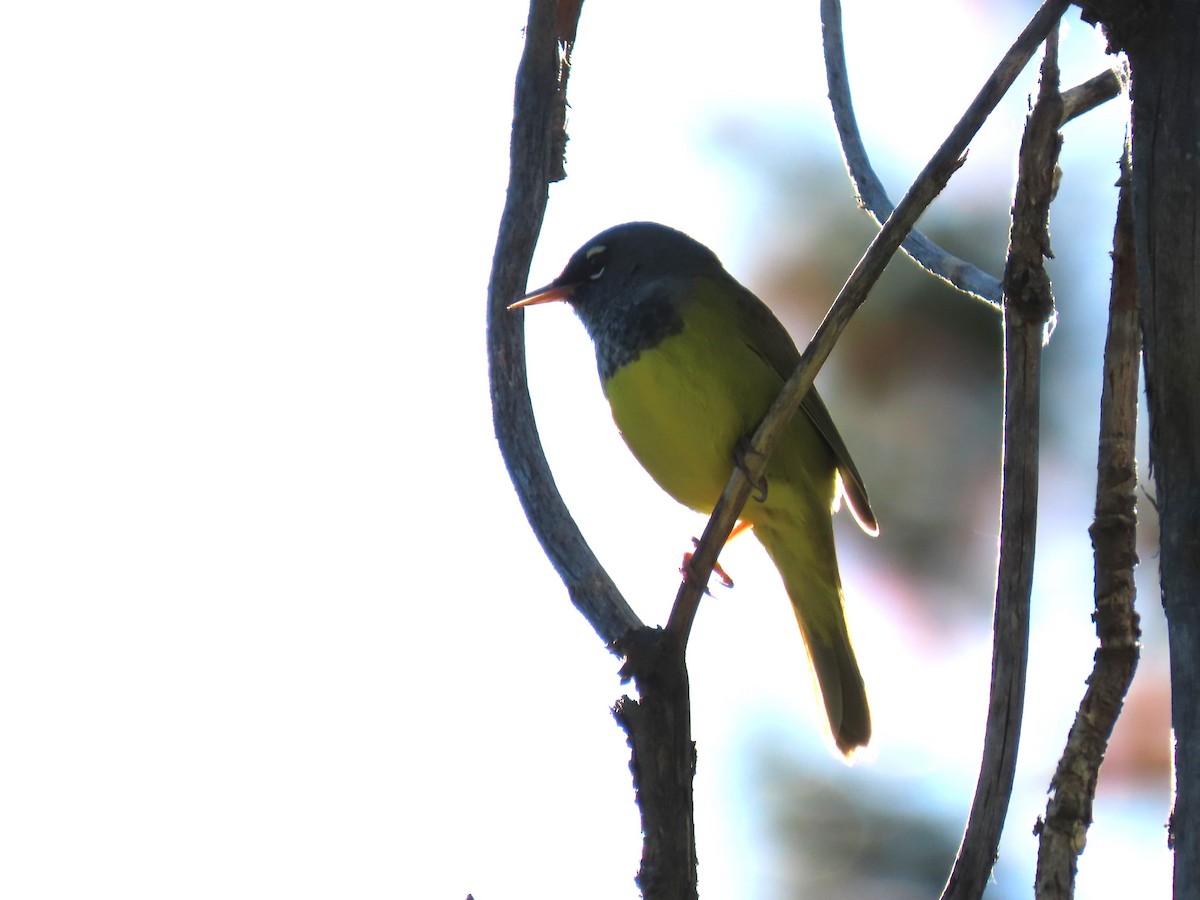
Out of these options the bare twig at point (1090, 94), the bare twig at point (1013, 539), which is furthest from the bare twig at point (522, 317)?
the bare twig at point (1090, 94)

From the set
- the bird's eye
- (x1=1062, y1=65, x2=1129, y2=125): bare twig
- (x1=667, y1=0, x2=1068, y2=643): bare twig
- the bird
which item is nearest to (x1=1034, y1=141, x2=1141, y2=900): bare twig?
(x1=667, y1=0, x2=1068, y2=643): bare twig

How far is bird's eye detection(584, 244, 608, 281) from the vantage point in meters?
5.46

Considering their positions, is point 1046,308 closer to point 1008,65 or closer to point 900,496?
point 1008,65

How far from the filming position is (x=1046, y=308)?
8.33ft

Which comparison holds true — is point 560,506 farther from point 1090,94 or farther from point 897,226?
point 1090,94

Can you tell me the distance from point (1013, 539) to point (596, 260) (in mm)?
3242

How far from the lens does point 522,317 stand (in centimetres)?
300

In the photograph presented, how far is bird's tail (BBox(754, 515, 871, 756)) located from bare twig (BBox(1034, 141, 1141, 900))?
Answer: 2247 mm

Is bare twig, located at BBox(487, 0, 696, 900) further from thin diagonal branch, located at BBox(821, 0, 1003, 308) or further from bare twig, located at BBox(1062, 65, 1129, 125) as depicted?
bare twig, located at BBox(1062, 65, 1129, 125)

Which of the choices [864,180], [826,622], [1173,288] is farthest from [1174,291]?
[826,622]

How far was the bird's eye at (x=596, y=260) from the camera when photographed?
17.9 ft

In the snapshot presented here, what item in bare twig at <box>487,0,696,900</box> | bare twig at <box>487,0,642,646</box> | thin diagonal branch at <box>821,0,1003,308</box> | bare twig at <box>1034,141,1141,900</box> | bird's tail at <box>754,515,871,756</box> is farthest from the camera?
bird's tail at <box>754,515,871,756</box>

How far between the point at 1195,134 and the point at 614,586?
4.05 ft

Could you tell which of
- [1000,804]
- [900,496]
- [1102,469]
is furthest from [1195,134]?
[900,496]
